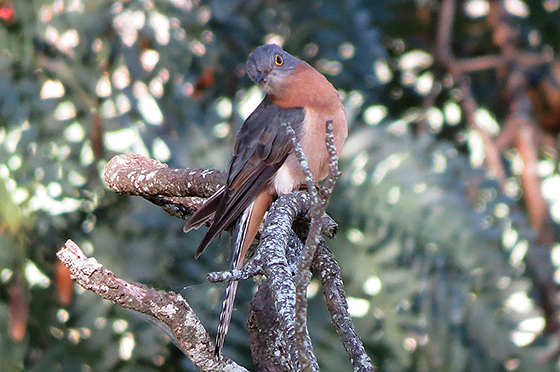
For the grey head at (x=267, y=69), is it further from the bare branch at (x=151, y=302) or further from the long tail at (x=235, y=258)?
the bare branch at (x=151, y=302)

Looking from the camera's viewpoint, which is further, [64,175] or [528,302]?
[528,302]

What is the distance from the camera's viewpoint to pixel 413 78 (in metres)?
5.18

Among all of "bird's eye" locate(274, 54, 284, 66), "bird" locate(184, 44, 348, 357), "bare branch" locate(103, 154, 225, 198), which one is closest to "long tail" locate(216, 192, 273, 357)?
"bird" locate(184, 44, 348, 357)

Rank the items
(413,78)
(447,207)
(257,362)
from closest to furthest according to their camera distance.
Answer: (257,362) < (447,207) < (413,78)

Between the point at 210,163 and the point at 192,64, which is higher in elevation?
the point at 192,64

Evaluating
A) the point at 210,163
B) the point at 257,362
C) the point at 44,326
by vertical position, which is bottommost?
the point at 44,326

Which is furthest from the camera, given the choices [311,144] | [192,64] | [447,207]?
[192,64]

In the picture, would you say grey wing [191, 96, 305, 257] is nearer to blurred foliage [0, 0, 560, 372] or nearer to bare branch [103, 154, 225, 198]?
bare branch [103, 154, 225, 198]

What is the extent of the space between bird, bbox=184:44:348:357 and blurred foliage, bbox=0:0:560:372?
0.63 m

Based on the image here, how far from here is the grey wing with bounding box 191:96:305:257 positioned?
242 cm

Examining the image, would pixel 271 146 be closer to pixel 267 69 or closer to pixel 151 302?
pixel 267 69

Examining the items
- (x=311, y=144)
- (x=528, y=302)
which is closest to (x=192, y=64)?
(x=311, y=144)

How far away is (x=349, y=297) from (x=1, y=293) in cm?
193

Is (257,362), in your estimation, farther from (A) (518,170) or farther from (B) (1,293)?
(A) (518,170)
